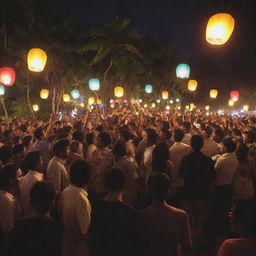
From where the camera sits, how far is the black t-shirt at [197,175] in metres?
4.45

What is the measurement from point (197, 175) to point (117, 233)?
90.5 inches

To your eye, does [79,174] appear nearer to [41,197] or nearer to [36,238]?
[41,197]

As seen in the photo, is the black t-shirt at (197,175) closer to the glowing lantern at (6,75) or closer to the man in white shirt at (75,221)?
the man in white shirt at (75,221)

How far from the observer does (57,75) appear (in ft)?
68.6

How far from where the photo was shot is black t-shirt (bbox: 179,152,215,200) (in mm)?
4449

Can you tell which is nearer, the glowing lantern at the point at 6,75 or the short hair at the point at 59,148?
the short hair at the point at 59,148

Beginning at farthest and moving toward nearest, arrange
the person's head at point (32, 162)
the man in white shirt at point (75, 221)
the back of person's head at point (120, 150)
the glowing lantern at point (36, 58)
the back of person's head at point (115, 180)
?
the glowing lantern at point (36, 58)
the back of person's head at point (120, 150)
the person's head at point (32, 162)
the man in white shirt at point (75, 221)
the back of person's head at point (115, 180)

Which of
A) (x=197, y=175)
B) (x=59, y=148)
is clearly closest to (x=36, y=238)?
(x=59, y=148)

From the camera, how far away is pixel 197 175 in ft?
14.6

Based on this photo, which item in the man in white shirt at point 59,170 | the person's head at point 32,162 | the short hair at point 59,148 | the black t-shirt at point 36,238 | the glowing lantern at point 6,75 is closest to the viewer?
the black t-shirt at point 36,238

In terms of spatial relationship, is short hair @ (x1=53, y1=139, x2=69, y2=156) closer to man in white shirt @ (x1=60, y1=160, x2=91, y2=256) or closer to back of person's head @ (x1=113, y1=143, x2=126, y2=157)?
back of person's head @ (x1=113, y1=143, x2=126, y2=157)

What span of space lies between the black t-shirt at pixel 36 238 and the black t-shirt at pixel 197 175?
2.58 metres

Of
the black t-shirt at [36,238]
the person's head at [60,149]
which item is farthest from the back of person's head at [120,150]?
the black t-shirt at [36,238]

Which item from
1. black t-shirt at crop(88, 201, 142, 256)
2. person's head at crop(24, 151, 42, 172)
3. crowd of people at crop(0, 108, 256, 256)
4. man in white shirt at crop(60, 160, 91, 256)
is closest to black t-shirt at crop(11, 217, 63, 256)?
crowd of people at crop(0, 108, 256, 256)
